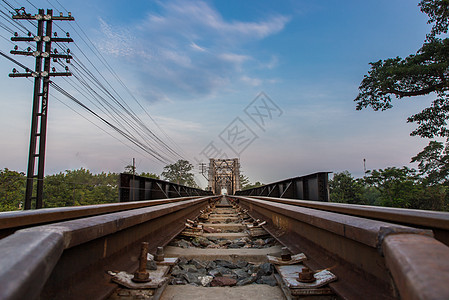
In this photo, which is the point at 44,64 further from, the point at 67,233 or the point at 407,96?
the point at 407,96

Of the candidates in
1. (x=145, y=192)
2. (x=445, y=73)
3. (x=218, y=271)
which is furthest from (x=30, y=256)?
(x=445, y=73)

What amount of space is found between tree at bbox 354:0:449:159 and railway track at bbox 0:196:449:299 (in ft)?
65.0

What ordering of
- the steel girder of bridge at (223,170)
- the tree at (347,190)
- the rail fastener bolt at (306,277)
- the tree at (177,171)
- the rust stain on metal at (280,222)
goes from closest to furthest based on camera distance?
the rail fastener bolt at (306,277) < the rust stain on metal at (280,222) < the tree at (347,190) < the steel girder of bridge at (223,170) < the tree at (177,171)

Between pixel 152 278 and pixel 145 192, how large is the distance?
29.3 feet

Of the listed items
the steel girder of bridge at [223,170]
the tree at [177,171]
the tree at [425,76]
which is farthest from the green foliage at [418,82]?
the tree at [177,171]

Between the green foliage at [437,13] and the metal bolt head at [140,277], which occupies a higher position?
the green foliage at [437,13]

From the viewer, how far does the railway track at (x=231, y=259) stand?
0.85m

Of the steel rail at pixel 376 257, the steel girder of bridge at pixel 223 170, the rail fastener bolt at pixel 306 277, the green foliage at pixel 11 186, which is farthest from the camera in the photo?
the steel girder of bridge at pixel 223 170

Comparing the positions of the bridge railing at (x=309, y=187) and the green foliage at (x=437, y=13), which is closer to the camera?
the bridge railing at (x=309, y=187)

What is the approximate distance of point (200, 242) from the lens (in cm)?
474

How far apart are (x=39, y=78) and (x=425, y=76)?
23097mm

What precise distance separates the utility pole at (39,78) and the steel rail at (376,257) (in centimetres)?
1385

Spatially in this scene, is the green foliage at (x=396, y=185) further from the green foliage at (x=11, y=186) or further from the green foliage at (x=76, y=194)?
the green foliage at (x=11, y=186)

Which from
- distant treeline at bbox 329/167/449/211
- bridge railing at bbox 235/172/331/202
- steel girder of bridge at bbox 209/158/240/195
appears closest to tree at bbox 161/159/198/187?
steel girder of bridge at bbox 209/158/240/195
